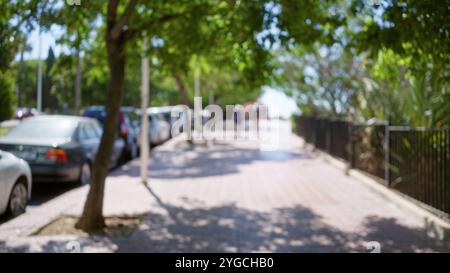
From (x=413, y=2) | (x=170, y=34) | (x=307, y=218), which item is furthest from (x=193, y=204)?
(x=413, y=2)

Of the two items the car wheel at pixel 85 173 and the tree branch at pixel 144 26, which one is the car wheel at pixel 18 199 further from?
the car wheel at pixel 85 173

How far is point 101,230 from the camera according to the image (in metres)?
7.36

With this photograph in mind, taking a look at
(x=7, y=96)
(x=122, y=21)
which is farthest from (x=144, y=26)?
(x=7, y=96)

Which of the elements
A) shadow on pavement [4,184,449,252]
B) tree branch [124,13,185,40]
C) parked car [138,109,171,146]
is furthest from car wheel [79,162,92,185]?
parked car [138,109,171,146]

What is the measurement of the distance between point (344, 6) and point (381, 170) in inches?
150

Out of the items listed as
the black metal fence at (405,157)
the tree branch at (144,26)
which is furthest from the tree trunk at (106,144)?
the black metal fence at (405,157)

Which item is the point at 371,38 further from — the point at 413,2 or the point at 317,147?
the point at 317,147

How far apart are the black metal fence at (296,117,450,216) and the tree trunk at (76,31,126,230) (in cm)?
468

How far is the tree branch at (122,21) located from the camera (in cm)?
741

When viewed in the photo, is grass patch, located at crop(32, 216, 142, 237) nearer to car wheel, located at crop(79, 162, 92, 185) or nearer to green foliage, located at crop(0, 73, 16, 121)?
green foliage, located at crop(0, 73, 16, 121)

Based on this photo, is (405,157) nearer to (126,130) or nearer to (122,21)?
(122,21)

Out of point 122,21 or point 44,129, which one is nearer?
point 122,21

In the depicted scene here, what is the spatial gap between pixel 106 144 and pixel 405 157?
5334mm
